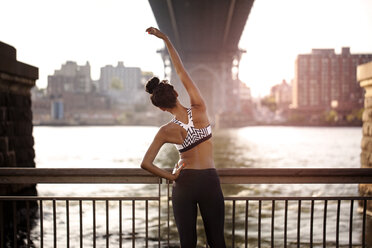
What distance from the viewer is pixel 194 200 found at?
3.48 meters

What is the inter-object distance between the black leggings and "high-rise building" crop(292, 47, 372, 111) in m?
175

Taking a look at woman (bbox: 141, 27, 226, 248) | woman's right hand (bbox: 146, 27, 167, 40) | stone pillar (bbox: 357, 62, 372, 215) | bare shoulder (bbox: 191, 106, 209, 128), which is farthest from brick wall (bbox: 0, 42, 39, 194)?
stone pillar (bbox: 357, 62, 372, 215)

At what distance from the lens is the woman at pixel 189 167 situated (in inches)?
136

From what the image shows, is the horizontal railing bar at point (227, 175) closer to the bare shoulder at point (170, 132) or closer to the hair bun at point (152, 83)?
the bare shoulder at point (170, 132)

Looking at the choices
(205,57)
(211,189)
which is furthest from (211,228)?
(205,57)

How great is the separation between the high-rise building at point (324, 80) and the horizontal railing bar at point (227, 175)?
569 ft

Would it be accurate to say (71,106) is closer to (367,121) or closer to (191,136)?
(367,121)

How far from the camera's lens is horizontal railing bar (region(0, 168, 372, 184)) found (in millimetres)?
4294

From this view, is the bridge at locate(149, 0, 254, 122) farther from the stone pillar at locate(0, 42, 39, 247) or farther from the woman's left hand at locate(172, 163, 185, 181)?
the woman's left hand at locate(172, 163, 185, 181)

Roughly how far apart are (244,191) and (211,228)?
16001mm

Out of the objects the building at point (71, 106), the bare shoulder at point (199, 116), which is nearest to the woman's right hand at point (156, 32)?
the bare shoulder at point (199, 116)

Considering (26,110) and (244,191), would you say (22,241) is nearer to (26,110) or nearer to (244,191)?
(26,110)

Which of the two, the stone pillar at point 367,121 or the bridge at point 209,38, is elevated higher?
the bridge at point 209,38

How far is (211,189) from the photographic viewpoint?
347cm
